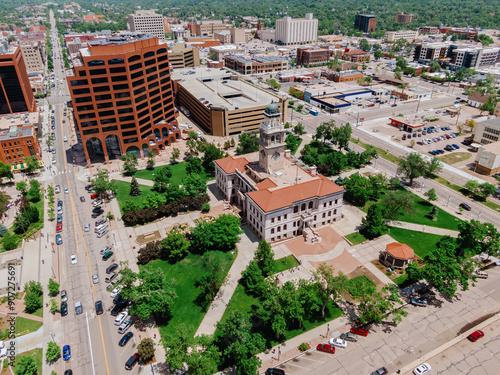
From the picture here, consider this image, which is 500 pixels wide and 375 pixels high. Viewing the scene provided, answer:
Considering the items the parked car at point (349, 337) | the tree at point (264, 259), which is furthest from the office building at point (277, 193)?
the parked car at point (349, 337)

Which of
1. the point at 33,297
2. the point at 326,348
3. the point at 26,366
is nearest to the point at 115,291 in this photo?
the point at 33,297

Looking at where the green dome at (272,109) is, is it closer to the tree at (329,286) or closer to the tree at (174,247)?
the tree at (174,247)

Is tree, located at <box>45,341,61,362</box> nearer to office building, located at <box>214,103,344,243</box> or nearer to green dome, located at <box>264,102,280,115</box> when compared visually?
office building, located at <box>214,103,344,243</box>

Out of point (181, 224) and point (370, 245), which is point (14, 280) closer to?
point (181, 224)

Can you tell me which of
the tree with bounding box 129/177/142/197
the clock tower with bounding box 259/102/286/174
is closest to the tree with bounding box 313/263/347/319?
the clock tower with bounding box 259/102/286/174

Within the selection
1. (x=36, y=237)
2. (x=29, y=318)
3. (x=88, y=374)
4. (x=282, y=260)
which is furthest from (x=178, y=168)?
(x=88, y=374)
